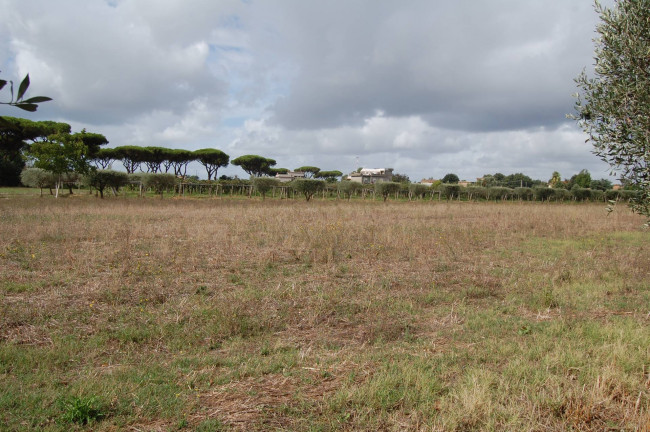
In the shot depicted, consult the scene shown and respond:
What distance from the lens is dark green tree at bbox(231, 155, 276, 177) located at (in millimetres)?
87100

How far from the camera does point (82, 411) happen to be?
13.1ft

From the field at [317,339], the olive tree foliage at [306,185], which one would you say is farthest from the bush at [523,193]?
the field at [317,339]

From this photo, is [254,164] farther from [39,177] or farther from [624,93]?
[624,93]

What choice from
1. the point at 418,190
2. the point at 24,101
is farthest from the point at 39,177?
the point at 24,101

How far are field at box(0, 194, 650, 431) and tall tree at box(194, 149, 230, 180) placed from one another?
66.8 meters

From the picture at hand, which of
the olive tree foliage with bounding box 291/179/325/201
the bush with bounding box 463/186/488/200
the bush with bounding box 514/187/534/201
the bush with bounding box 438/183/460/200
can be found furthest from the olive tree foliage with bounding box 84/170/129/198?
the bush with bounding box 514/187/534/201

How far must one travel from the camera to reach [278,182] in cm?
5353

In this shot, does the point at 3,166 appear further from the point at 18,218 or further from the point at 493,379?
the point at 493,379

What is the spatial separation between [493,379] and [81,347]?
5.59 metres

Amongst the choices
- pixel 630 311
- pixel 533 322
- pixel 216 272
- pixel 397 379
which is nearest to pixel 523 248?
pixel 630 311

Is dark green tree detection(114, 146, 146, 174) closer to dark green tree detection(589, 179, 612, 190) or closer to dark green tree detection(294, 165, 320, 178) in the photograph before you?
dark green tree detection(294, 165, 320, 178)

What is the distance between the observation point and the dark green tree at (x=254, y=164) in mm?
87100

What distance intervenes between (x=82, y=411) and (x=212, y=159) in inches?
3089

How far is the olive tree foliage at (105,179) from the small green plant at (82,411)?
42.8m
